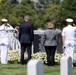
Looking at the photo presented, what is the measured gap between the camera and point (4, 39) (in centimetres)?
1413

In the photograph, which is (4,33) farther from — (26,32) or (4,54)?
(26,32)

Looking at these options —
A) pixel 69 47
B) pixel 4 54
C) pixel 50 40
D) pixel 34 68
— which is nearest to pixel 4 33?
pixel 4 54

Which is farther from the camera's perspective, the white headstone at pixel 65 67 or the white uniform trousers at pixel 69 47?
the white uniform trousers at pixel 69 47

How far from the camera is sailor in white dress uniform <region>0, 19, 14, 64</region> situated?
14.1 metres

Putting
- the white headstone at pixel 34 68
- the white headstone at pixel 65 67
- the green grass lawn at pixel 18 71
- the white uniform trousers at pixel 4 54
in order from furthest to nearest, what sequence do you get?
1. the white uniform trousers at pixel 4 54
2. the green grass lawn at pixel 18 71
3. the white headstone at pixel 65 67
4. the white headstone at pixel 34 68

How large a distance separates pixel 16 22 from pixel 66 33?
42.1 m

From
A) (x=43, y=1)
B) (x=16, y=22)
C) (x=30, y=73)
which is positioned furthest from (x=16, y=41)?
(x=43, y=1)

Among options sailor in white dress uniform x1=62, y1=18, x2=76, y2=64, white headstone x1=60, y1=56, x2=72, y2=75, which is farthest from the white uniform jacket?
white headstone x1=60, y1=56, x2=72, y2=75

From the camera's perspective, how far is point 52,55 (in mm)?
13484

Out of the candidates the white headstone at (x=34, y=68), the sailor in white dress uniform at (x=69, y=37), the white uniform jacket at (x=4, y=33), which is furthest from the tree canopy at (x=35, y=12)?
the white headstone at (x=34, y=68)

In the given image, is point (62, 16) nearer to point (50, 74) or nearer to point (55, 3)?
point (55, 3)

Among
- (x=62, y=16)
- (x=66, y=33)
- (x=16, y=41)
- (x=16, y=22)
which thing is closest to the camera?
(x=66, y=33)

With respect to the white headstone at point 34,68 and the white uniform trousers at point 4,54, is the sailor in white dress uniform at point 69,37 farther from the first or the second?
the white headstone at point 34,68

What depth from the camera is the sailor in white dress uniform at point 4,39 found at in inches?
554
